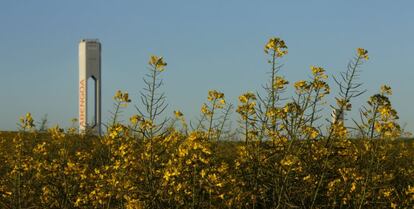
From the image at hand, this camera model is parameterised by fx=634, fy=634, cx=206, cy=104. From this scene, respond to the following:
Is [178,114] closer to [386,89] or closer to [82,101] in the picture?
[386,89]

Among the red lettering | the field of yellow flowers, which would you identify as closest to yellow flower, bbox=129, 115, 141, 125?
the field of yellow flowers

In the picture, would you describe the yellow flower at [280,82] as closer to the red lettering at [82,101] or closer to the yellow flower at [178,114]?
the yellow flower at [178,114]

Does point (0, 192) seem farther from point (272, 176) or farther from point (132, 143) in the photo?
point (272, 176)

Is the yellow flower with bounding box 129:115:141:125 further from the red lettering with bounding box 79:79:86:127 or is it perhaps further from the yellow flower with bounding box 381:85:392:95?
the red lettering with bounding box 79:79:86:127

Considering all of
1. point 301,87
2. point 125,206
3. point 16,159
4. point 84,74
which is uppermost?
point 84,74

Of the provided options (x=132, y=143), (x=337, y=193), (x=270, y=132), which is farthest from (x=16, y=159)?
(x=337, y=193)

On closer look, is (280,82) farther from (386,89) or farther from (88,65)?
(88,65)

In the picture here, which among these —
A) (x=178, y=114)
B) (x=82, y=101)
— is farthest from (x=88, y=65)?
(x=178, y=114)

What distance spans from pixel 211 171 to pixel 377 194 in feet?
6.71

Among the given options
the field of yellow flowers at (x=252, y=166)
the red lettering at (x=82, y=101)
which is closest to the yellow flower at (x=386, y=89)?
the field of yellow flowers at (x=252, y=166)

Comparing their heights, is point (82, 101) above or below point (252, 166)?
above

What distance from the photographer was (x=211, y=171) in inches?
223

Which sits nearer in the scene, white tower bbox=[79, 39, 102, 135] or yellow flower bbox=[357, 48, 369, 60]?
yellow flower bbox=[357, 48, 369, 60]

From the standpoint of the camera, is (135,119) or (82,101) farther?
(82,101)
